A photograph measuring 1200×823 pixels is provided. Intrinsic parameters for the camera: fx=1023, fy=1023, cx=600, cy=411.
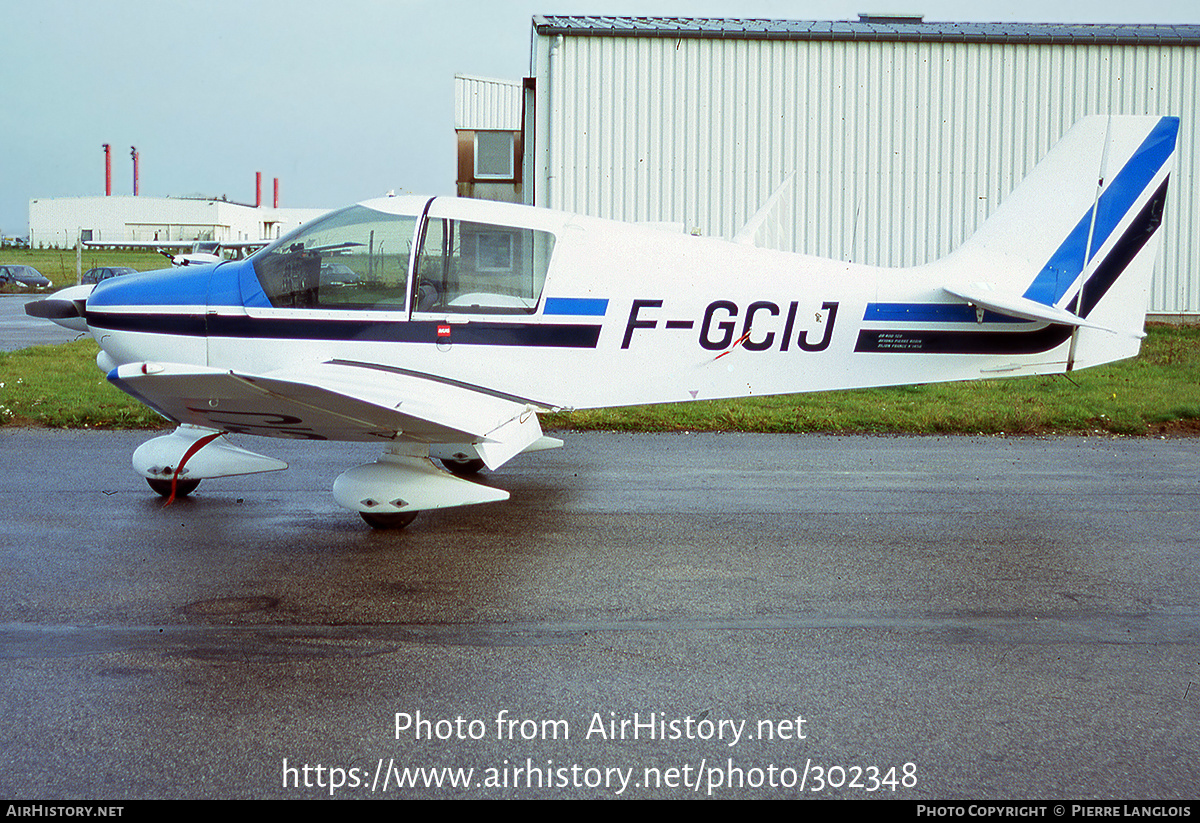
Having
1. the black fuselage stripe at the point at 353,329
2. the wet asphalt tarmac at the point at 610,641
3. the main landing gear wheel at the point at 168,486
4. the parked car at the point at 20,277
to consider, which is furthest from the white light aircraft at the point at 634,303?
the parked car at the point at 20,277

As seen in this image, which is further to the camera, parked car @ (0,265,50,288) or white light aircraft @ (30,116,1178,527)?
parked car @ (0,265,50,288)

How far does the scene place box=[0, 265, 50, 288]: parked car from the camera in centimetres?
3769

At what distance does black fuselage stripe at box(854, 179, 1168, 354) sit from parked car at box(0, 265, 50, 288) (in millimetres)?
38492

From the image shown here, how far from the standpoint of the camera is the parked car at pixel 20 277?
37.7 metres

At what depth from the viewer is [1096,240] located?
6766mm

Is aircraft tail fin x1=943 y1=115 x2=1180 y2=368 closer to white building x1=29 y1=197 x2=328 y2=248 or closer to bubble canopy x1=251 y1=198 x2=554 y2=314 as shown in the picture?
bubble canopy x1=251 y1=198 x2=554 y2=314

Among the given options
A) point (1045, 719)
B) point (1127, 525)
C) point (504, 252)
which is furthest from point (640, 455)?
point (1045, 719)

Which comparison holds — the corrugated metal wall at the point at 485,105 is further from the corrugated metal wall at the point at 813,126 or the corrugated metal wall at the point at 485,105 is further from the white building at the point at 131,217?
the white building at the point at 131,217

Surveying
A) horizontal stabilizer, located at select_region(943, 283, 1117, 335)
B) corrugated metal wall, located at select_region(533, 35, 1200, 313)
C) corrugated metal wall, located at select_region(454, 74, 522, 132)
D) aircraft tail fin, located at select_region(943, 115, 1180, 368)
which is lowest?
horizontal stabilizer, located at select_region(943, 283, 1117, 335)

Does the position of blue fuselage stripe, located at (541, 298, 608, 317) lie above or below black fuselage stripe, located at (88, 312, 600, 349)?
above

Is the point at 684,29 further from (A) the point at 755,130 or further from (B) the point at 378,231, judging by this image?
(B) the point at 378,231

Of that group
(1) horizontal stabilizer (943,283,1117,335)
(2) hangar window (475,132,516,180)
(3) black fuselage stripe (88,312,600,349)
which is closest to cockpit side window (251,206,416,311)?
(3) black fuselage stripe (88,312,600,349)

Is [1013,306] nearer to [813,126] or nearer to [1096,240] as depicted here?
[1096,240]

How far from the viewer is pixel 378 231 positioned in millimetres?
6590
